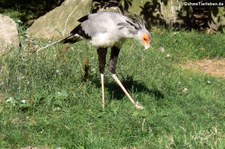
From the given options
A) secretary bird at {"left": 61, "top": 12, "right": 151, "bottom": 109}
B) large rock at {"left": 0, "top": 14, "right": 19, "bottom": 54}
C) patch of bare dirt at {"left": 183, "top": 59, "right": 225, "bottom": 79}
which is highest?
secretary bird at {"left": 61, "top": 12, "right": 151, "bottom": 109}

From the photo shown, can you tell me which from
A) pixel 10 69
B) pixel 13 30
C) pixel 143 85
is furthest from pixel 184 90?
pixel 13 30

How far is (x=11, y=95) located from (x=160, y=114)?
165 cm

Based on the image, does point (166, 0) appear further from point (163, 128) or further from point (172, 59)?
point (163, 128)

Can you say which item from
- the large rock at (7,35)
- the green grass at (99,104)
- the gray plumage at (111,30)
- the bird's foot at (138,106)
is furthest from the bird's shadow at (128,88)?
the large rock at (7,35)

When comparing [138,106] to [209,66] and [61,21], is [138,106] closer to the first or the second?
[209,66]

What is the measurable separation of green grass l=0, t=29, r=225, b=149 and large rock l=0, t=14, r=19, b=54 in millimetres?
273

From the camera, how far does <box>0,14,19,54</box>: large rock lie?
742 centimetres

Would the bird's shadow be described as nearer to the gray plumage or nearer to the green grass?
the green grass

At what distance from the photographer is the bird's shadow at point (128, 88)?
6.25 m

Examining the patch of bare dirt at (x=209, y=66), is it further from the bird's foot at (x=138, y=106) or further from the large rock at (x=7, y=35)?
the large rock at (x=7, y=35)

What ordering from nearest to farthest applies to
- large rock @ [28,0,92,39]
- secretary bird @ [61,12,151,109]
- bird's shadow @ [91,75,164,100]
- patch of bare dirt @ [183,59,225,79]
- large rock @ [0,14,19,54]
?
1. secretary bird @ [61,12,151,109]
2. bird's shadow @ [91,75,164,100]
3. large rock @ [0,14,19,54]
4. patch of bare dirt @ [183,59,225,79]
5. large rock @ [28,0,92,39]

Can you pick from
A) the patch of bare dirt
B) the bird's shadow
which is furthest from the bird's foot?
the patch of bare dirt

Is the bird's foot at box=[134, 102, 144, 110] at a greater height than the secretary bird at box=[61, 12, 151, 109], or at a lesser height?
lesser

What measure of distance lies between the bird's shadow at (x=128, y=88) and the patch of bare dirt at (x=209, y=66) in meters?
1.75
